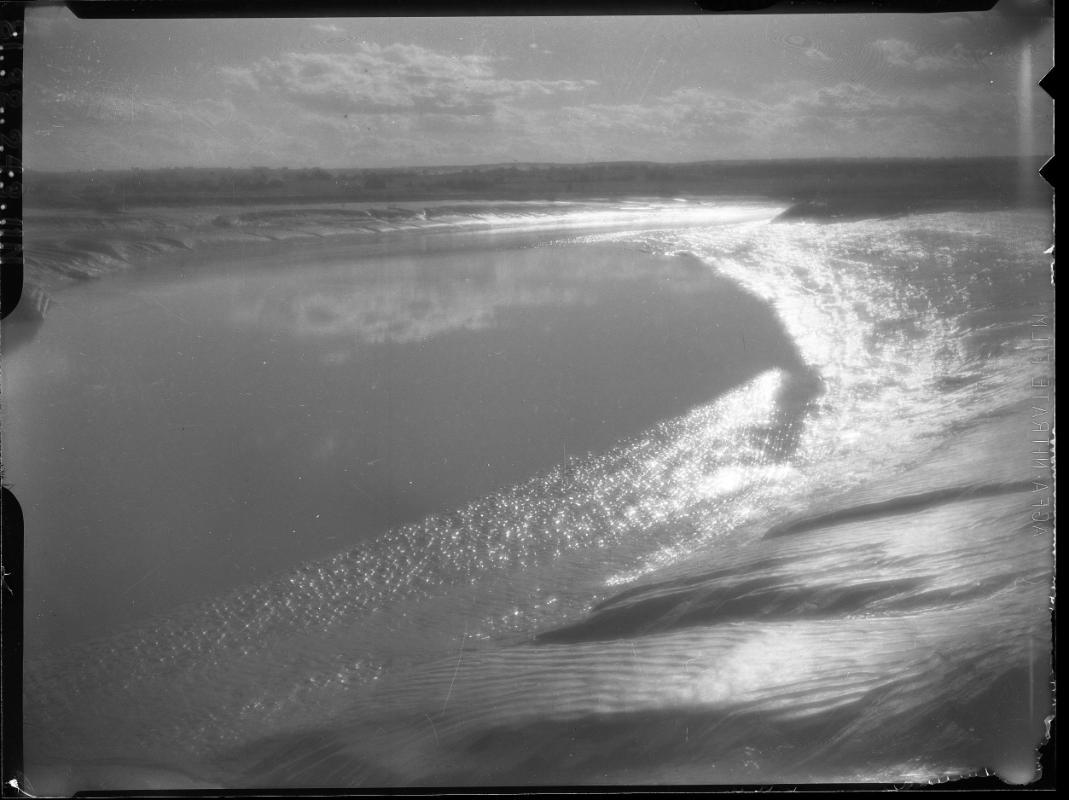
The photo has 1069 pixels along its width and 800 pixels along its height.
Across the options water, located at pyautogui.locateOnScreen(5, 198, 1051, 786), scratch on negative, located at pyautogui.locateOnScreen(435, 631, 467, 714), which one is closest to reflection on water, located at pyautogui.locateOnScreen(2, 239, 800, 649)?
water, located at pyautogui.locateOnScreen(5, 198, 1051, 786)

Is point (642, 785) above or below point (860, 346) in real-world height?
below

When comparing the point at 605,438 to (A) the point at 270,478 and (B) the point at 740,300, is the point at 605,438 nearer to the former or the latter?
(B) the point at 740,300

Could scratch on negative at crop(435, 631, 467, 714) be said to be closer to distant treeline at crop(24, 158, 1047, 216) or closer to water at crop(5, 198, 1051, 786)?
water at crop(5, 198, 1051, 786)

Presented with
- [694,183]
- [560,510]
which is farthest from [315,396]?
[694,183]

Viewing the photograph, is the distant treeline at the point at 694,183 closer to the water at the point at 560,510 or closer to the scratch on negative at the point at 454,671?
the water at the point at 560,510

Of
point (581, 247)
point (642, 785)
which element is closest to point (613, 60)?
point (581, 247)

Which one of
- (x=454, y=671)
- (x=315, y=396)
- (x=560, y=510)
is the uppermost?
(x=315, y=396)

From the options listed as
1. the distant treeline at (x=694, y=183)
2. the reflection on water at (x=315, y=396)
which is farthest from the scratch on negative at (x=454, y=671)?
the distant treeline at (x=694, y=183)

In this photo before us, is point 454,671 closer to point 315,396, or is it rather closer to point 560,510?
point 560,510
